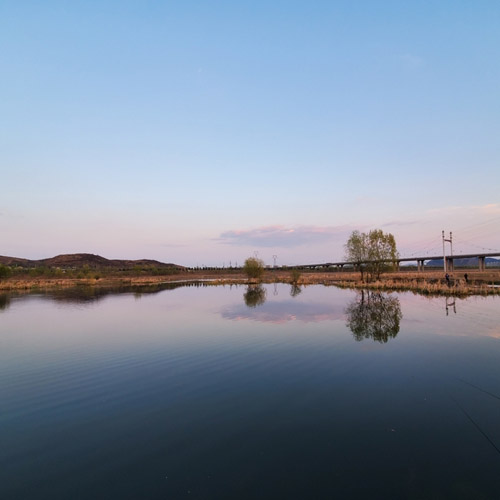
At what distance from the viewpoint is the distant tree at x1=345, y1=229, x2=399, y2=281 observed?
56781 mm

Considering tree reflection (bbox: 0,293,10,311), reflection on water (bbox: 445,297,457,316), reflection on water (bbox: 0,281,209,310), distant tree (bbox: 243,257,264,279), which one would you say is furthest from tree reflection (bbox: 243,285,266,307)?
distant tree (bbox: 243,257,264,279)

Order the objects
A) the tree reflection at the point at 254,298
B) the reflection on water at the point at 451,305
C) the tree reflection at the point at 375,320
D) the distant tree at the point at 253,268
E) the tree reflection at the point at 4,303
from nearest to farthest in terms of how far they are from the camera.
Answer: the tree reflection at the point at 375,320 → the reflection on water at the point at 451,305 → the tree reflection at the point at 4,303 → the tree reflection at the point at 254,298 → the distant tree at the point at 253,268

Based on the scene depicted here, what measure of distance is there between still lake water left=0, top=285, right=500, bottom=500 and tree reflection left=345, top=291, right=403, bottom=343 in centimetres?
74

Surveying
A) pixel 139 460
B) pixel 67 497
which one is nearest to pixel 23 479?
pixel 67 497

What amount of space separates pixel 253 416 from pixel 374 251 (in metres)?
53.5

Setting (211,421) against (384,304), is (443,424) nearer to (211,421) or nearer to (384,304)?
(211,421)

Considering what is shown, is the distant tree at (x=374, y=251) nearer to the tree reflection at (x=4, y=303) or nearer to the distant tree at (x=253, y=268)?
the distant tree at (x=253, y=268)

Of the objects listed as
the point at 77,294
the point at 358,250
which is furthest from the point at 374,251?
the point at 77,294

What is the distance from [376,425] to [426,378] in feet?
13.6

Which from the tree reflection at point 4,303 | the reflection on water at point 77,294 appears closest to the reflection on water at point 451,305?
the reflection on water at point 77,294

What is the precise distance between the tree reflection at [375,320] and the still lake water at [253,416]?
2.43 ft

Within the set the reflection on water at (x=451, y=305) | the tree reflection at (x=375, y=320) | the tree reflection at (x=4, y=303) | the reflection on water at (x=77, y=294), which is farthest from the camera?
the reflection on water at (x=77, y=294)

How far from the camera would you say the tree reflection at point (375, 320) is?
1740cm

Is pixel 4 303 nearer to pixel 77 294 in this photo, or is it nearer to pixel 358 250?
pixel 77 294
